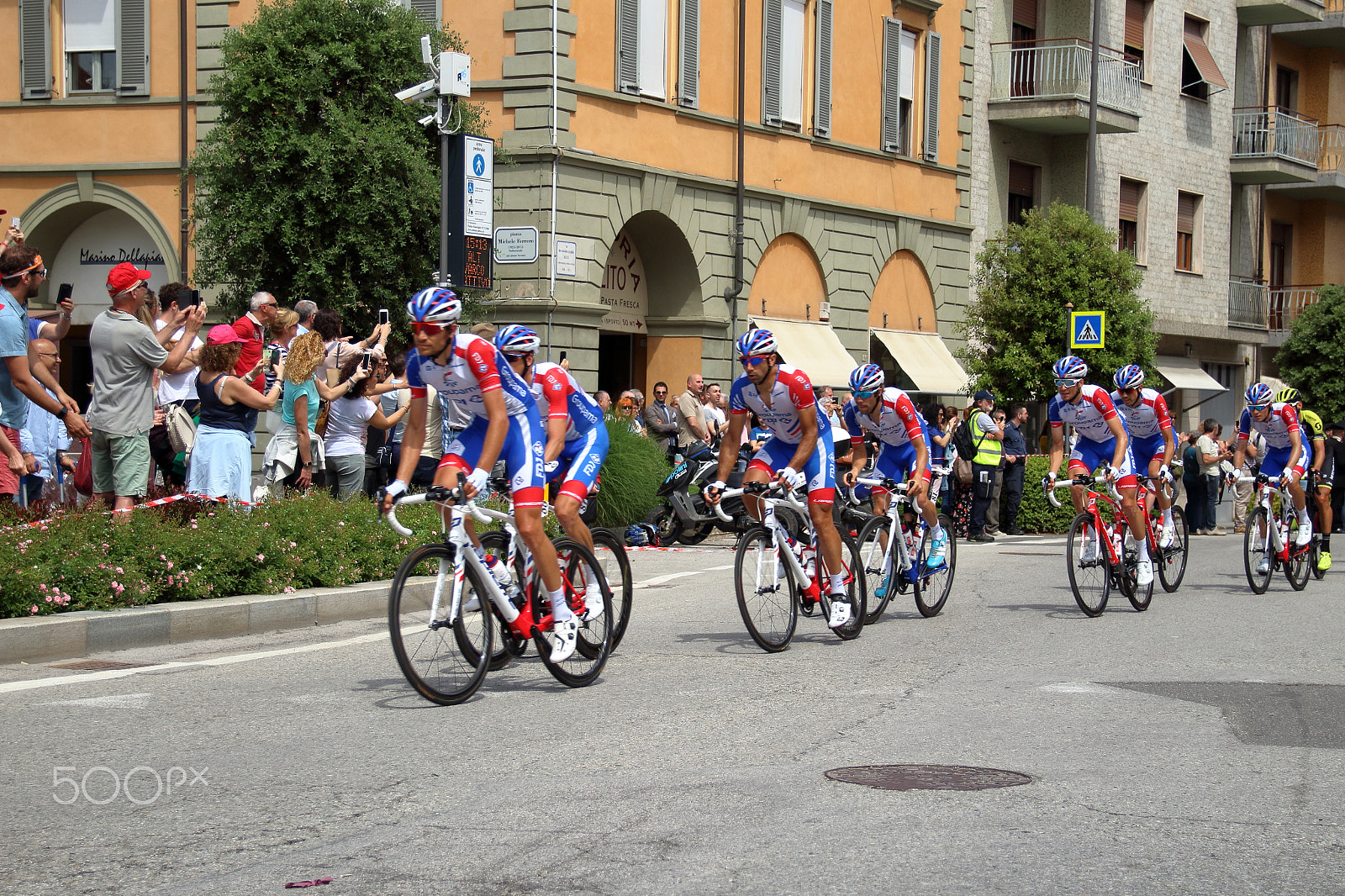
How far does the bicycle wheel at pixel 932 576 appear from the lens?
1193cm

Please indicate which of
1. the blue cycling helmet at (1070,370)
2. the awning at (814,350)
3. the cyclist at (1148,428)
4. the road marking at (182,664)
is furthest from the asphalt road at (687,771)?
the awning at (814,350)

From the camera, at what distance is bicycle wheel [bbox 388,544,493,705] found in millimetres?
7398

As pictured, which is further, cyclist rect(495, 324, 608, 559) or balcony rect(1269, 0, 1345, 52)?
balcony rect(1269, 0, 1345, 52)

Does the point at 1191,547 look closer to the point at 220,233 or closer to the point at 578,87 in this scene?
the point at 578,87

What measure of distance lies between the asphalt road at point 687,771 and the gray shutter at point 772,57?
1944 cm

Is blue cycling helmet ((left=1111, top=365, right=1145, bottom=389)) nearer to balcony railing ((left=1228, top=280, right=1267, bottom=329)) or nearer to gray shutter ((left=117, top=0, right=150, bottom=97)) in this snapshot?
gray shutter ((left=117, top=0, right=150, bottom=97))

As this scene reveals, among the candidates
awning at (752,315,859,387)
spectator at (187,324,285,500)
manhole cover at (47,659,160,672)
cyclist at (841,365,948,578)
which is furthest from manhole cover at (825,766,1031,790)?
awning at (752,315,859,387)

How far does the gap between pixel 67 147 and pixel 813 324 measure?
13318mm

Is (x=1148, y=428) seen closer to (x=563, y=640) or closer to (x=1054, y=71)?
(x=563, y=640)

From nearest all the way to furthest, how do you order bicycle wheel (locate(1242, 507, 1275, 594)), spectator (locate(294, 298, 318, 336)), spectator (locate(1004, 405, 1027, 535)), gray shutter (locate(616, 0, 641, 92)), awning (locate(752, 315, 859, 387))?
spectator (locate(294, 298, 318, 336))
bicycle wheel (locate(1242, 507, 1275, 594))
spectator (locate(1004, 405, 1027, 535))
gray shutter (locate(616, 0, 641, 92))
awning (locate(752, 315, 859, 387))

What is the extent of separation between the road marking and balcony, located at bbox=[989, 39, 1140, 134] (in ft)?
88.4

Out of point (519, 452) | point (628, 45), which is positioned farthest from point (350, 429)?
point (628, 45)

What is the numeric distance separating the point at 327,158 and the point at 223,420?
11464 mm

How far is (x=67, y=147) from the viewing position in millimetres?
26578
